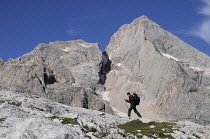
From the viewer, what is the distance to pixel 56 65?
17188 centimetres

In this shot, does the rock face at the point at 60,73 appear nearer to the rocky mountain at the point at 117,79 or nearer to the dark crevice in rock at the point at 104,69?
the rocky mountain at the point at 117,79

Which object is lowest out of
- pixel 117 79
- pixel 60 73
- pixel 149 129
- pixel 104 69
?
pixel 149 129

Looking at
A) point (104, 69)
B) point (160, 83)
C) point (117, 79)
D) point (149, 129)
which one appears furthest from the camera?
point (104, 69)

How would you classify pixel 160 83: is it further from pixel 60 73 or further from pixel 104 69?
pixel 60 73

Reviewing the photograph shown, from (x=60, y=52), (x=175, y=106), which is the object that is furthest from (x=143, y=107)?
(x=60, y=52)

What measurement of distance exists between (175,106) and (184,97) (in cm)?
689

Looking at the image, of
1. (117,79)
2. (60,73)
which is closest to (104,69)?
(117,79)

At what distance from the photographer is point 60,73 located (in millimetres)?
168625

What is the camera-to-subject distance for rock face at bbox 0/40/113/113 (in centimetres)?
14475

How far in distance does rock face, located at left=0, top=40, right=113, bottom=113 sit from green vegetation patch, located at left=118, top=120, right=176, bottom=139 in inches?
3630

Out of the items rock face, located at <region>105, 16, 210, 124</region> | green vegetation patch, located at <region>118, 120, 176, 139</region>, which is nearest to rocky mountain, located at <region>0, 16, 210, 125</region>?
rock face, located at <region>105, 16, 210, 124</region>

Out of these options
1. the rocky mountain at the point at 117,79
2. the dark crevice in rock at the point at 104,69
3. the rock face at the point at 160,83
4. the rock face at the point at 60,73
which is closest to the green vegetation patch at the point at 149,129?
the rock face at the point at 60,73

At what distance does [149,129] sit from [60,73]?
138444mm

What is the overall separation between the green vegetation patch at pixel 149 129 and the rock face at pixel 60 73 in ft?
303
